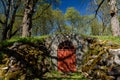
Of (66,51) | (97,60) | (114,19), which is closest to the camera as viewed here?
(97,60)

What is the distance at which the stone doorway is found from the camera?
22812 mm

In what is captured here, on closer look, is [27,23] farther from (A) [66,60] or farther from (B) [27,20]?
(A) [66,60]

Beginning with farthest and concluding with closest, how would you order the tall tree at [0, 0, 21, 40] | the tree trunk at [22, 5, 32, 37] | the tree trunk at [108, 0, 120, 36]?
the tall tree at [0, 0, 21, 40], the tree trunk at [22, 5, 32, 37], the tree trunk at [108, 0, 120, 36]

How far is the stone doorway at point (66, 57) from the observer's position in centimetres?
2281

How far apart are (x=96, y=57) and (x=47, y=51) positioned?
16.7 feet

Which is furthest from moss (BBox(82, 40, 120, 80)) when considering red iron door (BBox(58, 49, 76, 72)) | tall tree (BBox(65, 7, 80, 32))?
tall tree (BBox(65, 7, 80, 32))

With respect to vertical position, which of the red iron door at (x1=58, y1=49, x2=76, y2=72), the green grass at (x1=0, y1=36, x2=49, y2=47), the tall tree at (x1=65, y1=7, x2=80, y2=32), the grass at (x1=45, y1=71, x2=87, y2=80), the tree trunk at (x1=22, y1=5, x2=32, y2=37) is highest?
the tall tree at (x1=65, y1=7, x2=80, y2=32)

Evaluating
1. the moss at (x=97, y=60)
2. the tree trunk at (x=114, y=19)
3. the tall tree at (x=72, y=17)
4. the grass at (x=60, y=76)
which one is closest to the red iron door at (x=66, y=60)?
the grass at (x=60, y=76)

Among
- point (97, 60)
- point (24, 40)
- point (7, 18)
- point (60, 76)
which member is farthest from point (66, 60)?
point (7, 18)

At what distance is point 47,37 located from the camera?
899 inches

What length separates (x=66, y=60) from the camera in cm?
2320

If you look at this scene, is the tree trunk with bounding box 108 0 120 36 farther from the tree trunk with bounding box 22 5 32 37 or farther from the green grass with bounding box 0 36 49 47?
the tree trunk with bounding box 22 5 32 37

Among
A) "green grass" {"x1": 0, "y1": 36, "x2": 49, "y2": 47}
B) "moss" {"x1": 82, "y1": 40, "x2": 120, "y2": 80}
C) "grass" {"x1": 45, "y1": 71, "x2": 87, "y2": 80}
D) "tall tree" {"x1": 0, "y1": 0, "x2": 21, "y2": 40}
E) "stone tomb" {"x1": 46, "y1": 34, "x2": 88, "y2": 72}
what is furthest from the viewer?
"tall tree" {"x1": 0, "y1": 0, "x2": 21, "y2": 40}

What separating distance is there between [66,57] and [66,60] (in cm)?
31
